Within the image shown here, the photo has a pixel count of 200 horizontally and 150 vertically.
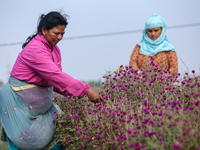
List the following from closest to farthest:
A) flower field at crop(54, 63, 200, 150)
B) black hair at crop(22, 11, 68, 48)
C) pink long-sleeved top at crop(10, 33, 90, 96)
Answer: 1. flower field at crop(54, 63, 200, 150)
2. pink long-sleeved top at crop(10, 33, 90, 96)
3. black hair at crop(22, 11, 68, 48)

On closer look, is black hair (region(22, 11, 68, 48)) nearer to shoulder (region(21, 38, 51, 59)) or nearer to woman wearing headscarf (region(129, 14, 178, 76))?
shoulder (region(21, 38, 51, 59))

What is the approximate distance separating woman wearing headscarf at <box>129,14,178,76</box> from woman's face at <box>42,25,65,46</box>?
1760 millimetres

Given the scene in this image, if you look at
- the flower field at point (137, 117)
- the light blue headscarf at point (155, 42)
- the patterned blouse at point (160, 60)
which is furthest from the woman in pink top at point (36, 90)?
the light blue headscarf at point (155, 42)

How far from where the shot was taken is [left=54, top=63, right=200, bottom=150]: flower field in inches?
67.5

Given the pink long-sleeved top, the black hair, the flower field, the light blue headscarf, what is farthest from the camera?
the light blue headscarf

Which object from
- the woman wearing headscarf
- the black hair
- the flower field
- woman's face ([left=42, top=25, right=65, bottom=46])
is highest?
the black hair

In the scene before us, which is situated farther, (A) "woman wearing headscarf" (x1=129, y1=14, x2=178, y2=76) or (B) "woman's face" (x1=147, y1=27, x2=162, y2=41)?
(B) "woman's face" (x1=147, y1=27, x2=162, y2=41)

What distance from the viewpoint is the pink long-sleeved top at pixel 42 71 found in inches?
103

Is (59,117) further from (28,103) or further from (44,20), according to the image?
(44,20)

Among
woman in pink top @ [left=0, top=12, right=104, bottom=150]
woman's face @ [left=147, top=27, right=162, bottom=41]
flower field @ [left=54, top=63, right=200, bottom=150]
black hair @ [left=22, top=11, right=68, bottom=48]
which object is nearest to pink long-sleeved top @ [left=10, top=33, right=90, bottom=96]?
woman in pink top @ [left=0, top=12, right=104, bottom=150]

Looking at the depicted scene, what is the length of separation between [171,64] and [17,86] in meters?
2.56

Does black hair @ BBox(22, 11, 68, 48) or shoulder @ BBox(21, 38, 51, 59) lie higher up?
black hair @ BBox(22, 11, 68, 48)

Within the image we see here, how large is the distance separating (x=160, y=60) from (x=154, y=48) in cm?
29

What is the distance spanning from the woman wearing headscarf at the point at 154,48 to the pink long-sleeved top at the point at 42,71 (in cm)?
185
